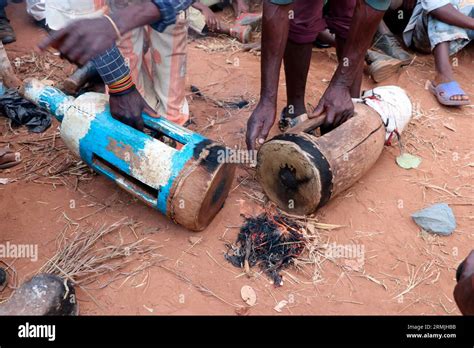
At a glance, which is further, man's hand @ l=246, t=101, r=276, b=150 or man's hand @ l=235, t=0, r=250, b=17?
man's hand @ l=235, t=0, r=250, b=17

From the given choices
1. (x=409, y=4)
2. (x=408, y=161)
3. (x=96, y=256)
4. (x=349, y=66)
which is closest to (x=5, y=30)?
(x=96, y=256)

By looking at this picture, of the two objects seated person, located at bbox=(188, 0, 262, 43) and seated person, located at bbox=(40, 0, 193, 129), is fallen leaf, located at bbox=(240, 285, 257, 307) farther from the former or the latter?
seated person, located at bbox=(188, 0, 262, 43)

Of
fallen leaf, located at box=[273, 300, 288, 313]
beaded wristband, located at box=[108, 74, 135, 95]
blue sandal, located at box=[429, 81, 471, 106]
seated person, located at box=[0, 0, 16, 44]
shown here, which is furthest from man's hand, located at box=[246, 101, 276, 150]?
seated person, located at box=[0, 0, 16, 44]

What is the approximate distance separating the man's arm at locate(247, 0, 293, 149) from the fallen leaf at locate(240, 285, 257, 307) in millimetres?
874

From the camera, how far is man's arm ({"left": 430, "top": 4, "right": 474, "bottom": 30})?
170 inches

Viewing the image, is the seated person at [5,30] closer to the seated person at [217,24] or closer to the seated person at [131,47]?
the seated person at [131,47]

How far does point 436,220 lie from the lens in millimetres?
2783

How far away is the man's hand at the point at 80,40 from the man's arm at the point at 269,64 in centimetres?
111

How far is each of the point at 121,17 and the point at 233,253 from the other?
131 centimetres

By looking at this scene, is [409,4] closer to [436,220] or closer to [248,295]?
[436,220]

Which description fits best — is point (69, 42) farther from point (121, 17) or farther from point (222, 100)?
point (222, 100)

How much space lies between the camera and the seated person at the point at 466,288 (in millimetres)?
1523

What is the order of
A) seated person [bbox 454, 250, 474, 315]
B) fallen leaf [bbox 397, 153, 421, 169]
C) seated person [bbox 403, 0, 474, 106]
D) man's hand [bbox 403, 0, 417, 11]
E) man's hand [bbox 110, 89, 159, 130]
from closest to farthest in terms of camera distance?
seated person [bbox 454, 250, 474, 315], man's hand [bbox 110, 89, 159, 130], fallen leaf [bbox 397, 153, 421, 169], seated person [bbox 403, 0, 474, 106], man's hand [bbox 403, 0, 417, 11]

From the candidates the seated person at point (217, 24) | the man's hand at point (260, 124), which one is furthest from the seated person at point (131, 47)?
the seated person at point (217, 24)
